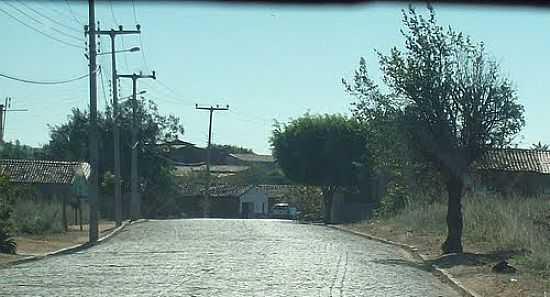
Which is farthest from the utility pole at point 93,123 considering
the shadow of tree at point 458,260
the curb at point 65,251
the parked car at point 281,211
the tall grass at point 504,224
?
the parked car at point 281,211

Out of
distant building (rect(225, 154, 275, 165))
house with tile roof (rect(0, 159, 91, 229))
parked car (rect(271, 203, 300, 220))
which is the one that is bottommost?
parked car (rect(271, 203, 300, 220))

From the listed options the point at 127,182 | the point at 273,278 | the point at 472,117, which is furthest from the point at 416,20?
the point at 127,182

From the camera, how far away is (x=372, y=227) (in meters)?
46.3

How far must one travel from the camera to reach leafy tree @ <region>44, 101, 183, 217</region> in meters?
75.7

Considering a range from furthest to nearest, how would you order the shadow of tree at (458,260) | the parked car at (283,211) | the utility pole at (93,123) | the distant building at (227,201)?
the distant building at (227,201) < the parked car at (283,211) < the utility pole at (93,123) < the shadow of tree at (458,260)

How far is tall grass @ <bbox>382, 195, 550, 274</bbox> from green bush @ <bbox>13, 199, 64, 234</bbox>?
15209 mm

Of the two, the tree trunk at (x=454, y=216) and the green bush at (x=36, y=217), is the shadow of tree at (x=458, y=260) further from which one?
the green bush at (x=36, y=217)

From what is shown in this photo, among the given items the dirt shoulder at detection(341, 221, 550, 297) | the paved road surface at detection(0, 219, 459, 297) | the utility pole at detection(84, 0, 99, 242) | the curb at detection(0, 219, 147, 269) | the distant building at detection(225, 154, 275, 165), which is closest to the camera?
the dirt shoulder at detection(341, 221, 550, 297)

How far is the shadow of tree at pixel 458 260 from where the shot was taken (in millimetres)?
24906

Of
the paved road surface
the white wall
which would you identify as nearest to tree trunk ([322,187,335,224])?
the paved road surface

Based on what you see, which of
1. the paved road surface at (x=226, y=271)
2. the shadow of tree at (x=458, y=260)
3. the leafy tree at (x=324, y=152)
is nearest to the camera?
the paved road surface at (x=226, y=271)

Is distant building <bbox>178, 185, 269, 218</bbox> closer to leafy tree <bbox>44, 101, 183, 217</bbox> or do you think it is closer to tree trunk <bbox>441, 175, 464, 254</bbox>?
leafy tree <bbox>44, 101, 183, 217</bbox>

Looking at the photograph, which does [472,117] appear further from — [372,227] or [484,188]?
[372,227]

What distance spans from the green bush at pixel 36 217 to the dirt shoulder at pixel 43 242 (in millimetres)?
505
